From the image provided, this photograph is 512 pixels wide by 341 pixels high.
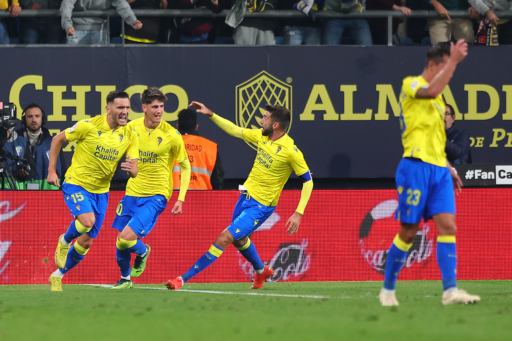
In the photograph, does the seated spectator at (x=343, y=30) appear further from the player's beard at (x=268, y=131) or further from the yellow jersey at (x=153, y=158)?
the yellow jersey at (x=153, y=158)

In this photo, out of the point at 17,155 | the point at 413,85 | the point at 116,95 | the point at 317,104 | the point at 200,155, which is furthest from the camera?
the point at 317,104

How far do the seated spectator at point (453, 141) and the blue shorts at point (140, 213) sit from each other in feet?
14.1

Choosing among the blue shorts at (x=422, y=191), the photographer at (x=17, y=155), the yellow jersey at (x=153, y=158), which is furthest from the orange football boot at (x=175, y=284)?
the photographer at (x=17, y=155)

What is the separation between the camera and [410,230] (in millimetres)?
5977

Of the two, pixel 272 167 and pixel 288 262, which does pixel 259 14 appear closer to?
pixel 272 167

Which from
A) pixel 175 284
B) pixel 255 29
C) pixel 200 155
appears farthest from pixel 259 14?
pixel 175 284

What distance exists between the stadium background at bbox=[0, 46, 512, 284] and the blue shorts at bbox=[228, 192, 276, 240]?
197 centimetres

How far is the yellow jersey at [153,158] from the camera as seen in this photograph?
958 cm

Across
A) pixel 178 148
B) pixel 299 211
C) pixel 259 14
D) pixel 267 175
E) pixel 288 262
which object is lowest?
pixel 288 262

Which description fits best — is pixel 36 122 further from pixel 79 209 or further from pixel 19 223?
pixel 79 209

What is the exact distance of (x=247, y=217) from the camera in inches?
361

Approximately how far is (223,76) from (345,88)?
2049 millimetres

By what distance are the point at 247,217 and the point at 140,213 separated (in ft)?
4.49

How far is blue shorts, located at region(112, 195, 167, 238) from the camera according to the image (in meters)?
9.34
